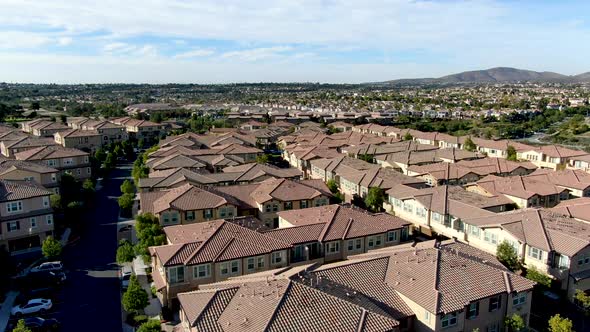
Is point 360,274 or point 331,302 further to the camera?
point 360,274

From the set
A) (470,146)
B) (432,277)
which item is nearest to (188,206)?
(432,277)

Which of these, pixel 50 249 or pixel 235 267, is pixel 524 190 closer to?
pixel 235 267

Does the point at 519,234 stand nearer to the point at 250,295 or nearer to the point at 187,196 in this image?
the point at 250,295

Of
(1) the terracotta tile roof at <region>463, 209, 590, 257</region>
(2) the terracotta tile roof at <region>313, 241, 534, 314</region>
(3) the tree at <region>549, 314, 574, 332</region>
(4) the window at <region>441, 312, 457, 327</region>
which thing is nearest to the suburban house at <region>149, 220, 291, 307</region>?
(2) the terracotta tile roof at <region>313, 241, 534, 314</region>

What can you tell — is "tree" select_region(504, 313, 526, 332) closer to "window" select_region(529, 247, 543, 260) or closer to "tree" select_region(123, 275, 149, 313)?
"window" select_region(529, 247, 543, 260)

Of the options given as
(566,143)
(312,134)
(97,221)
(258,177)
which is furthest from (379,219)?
(566,143)

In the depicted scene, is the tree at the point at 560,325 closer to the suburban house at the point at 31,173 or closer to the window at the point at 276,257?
the window at the point at 276,257
